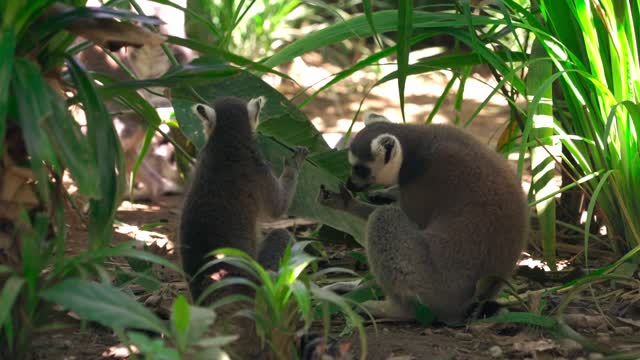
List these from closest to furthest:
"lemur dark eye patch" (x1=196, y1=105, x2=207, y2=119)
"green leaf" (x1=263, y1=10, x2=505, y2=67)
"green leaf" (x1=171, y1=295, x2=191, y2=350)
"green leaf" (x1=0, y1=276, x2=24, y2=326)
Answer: "green leaf" (x1=171, y1=295, x2=191, y2=350) < "green leaf" (x1=0, y1=276, x2=24, y2=326) < "lemur dark eye patch" (x1=196, y1=105, x2=207, y2=119) < "green leaf" (x1=263, y1=10, x2=505, y2=67)

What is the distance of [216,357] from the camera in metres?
3.02

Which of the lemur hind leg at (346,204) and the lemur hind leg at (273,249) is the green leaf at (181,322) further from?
the lemur hind leg at (346,204)

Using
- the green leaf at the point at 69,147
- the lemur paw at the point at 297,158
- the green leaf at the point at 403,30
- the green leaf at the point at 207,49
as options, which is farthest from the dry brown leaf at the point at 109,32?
the lemur paw at the point at 297,158

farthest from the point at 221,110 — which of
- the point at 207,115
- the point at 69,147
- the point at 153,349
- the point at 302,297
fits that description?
the point at 153,349

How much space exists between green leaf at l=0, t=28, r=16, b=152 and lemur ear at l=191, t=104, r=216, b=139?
128 cm

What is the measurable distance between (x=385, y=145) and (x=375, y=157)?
83 mm

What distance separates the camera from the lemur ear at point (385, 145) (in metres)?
4.58

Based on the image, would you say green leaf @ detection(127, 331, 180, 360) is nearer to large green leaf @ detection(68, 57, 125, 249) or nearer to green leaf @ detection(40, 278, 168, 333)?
green leaf @ detection(40, 278, 168, 333)

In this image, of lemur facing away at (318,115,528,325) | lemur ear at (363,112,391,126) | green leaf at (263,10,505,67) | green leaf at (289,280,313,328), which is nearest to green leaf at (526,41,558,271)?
green leaf at (263,10,505,67)

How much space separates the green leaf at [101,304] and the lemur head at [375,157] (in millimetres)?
1802

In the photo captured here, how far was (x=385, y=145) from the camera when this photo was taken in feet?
15.1

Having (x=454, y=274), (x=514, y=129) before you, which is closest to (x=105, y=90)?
(x=454, y=274)

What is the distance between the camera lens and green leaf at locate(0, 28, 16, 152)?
10.2ft

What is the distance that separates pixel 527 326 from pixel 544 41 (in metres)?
1.40
